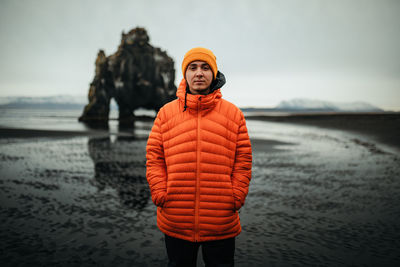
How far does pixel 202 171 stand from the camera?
→ 2.25 m

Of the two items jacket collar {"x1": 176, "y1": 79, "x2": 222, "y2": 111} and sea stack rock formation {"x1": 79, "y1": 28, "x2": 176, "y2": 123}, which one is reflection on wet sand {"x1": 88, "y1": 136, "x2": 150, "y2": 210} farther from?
sea stack rock formation {"x1": 79, "y1": 28, "x2": 176, "y2": 123}

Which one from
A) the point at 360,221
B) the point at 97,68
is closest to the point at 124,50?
the point at 97,68

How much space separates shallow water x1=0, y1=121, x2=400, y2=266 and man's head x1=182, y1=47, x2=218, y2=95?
2407 millimetres

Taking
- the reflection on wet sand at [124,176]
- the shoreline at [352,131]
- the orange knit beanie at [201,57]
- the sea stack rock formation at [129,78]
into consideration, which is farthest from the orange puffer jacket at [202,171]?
the sea stack rock formation at [129,78]

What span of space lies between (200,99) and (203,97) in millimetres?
30

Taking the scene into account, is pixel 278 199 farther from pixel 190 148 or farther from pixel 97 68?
pixel 97 68

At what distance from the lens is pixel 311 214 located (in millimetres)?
5145

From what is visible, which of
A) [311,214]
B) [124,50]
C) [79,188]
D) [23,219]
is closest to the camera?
[23,219]

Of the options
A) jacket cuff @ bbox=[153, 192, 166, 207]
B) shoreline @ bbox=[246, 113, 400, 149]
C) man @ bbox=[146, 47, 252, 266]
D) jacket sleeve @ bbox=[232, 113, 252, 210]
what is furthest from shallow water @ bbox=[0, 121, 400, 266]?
shoreline @ bbox=[246, 113, 400, 149]

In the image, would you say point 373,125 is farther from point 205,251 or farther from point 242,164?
point 205,251

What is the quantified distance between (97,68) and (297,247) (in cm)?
5638

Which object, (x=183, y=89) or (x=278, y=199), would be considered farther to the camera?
(x=278, y=199)

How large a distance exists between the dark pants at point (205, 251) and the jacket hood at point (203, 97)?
3.73 feet

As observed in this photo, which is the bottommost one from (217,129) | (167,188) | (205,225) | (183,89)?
(205,225)
